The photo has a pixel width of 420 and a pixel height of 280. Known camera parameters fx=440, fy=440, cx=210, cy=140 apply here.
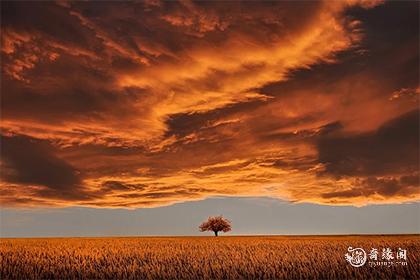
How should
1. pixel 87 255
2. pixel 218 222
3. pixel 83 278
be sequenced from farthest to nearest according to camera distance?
pixel 218 222 < pixel 87 255 < pixel 83 278

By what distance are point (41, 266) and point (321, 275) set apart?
1132 cm

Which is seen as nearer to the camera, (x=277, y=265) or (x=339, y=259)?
(x=277, y=265)

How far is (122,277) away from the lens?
1562 centimetres

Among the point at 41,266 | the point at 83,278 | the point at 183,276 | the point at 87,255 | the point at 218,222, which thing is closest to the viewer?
the point at 183,276

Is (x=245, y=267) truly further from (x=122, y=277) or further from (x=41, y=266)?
(x=41, y=266)

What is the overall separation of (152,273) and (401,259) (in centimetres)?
954

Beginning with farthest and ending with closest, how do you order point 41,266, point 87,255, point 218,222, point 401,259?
1. point 218,222
2. point 87,255
3. point 41,266
4. point 401,259

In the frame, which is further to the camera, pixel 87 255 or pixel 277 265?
pixel 87 255

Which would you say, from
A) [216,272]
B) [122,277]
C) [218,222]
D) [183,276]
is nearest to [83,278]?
[122,277]

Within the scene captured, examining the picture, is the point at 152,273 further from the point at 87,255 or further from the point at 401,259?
the point at 401,259

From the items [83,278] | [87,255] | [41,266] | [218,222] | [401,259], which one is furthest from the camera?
[218,222]

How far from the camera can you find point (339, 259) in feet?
57.1

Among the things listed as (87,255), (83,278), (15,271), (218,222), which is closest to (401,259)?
(83,278)

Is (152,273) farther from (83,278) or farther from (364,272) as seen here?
(364,272)
